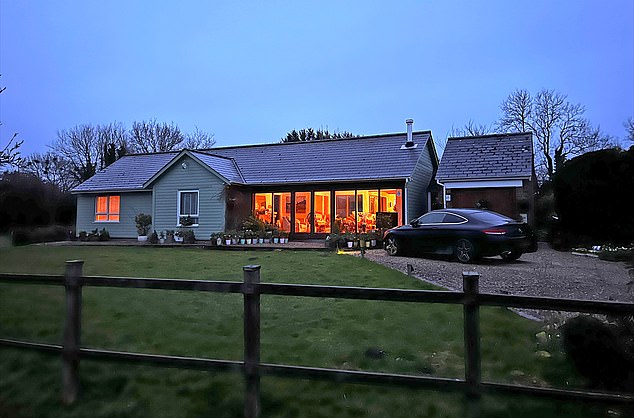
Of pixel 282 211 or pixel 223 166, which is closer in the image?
pixel 282 211

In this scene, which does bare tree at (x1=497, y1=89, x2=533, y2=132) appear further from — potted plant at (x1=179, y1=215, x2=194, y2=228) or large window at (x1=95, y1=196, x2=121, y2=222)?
large window at (x1=95, y1=196, x2=121, y2=222)

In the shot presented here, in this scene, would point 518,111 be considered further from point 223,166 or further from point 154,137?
point 154,137

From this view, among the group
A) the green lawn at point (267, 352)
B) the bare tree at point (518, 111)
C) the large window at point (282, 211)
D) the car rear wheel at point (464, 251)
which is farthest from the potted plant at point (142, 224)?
the bare tree at point (518, 111)

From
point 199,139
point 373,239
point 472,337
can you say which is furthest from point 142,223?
point 199,139

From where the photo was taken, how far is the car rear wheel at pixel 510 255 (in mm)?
10509

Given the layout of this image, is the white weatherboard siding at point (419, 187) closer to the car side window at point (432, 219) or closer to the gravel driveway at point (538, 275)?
the car side window at point (432, 219)

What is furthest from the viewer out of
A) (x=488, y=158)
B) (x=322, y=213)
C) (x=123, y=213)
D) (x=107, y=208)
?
(x=107, y=208)

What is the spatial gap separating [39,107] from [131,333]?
62.8m

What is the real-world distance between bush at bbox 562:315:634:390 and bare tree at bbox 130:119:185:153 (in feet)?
152

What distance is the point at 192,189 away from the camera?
19453mm

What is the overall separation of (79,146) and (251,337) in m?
49.0

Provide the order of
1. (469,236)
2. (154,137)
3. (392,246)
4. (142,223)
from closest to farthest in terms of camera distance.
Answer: (469,236) < (392,246) < (142,223) < (154,137)

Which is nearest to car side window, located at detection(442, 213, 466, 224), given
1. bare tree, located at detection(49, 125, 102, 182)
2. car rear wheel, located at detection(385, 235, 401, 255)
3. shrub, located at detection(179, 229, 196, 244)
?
car rear wheel, located at detection(385, 235, 401, 255)

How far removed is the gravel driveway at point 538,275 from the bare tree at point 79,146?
137ft
